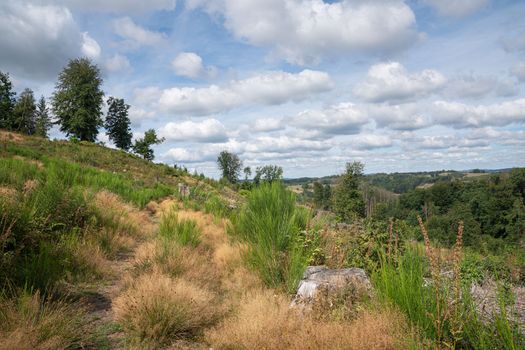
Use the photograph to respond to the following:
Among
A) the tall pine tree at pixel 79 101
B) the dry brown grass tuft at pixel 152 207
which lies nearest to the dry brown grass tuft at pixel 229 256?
the dry brown grass tuft at pixel 152 207

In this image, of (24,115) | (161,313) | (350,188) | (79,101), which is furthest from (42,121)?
(161,313)

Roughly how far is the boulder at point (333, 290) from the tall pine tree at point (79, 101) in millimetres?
39634

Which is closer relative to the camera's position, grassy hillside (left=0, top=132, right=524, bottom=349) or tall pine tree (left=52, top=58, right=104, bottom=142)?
grassy hillside (left=0, top=132, right=524, bottom=349)

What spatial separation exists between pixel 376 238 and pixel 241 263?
232 cm

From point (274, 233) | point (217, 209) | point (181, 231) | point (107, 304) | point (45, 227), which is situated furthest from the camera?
point (217, 209)

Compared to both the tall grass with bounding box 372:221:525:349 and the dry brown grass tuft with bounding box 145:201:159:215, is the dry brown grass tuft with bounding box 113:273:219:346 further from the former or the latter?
the dry brown grass tuft with bounding box 145:201:159:215

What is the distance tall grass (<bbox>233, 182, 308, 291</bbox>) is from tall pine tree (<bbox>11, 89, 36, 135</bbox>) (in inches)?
2072

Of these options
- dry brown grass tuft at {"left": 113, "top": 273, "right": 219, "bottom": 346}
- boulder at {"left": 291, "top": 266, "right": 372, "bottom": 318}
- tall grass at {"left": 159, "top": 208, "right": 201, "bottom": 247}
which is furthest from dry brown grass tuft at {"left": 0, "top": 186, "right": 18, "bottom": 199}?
boulder at {"left": 291, "top": 266, "right": 372, "bottom": 318}

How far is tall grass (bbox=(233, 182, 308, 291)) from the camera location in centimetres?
492

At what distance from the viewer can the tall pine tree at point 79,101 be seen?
3791cm

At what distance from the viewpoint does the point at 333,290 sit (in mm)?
3816

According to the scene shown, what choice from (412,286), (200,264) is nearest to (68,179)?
(200,264)

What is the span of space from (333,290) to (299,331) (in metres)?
0.98

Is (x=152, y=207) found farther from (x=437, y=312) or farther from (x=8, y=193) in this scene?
(x=437, y=312)
